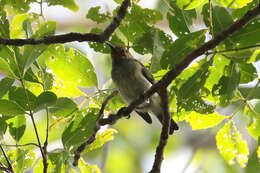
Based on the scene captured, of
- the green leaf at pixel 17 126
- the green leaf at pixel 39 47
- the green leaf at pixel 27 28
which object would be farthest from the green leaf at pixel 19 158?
the green leaf at pixel 27 28

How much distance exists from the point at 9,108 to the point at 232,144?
1.61 m

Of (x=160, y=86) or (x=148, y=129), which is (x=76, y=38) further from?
(x=148, y=129)

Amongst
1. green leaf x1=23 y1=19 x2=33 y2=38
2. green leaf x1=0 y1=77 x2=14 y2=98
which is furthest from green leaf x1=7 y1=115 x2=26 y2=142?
green leaf x1=23 y1=19 x2=33 y2=38

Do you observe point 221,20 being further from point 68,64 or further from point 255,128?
point 68,64

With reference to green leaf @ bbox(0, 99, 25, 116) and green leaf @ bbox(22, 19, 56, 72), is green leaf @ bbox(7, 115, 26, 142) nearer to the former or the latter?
green leaf @ bbox(0, 99, 25, 116)

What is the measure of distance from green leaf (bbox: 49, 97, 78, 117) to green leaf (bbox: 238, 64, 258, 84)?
1115 millimetres

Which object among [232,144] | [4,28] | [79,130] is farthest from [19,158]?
[232,144]

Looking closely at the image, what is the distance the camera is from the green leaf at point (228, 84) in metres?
2.08

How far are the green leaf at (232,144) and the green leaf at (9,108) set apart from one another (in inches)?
57.2

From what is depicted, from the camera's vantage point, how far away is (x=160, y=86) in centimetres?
202

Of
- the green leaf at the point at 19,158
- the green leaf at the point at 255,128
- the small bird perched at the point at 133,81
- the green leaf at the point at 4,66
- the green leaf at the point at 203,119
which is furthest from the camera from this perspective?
the small bird perched at the point at 133,81

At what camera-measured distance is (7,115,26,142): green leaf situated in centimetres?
264

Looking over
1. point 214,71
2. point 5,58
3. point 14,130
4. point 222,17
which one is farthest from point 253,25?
point 14,130

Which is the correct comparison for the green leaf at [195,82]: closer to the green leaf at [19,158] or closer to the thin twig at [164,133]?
A: the thin twig at [164,133]
